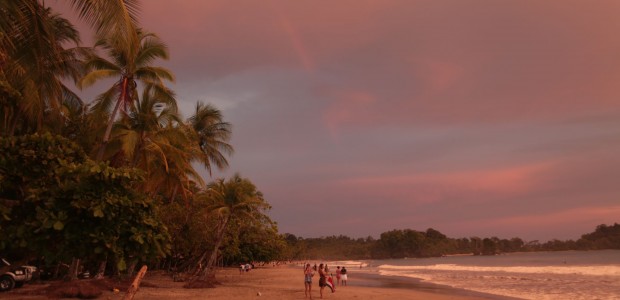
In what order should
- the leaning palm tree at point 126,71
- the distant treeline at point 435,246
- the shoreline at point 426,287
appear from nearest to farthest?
the leaning palm tree at point 126,71 → the shoreline at point 426,287 → the distant treeline at point 435,246

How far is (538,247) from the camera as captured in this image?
188m

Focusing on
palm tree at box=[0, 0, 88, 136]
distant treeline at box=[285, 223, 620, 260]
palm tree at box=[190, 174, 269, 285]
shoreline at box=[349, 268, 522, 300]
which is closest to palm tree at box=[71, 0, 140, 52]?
palm tree at box=[0, 0, 88, 136]

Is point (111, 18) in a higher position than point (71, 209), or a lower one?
higher

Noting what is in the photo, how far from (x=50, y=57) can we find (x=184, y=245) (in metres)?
19.3

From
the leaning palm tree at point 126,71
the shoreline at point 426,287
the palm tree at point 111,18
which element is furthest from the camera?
the shoreline at point 426,287

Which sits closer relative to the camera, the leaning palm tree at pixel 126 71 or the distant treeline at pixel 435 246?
the leaning palm tree at pixel 126 71

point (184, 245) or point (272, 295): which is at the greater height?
point (184, 245)

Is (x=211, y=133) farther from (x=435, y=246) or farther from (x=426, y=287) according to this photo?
(x=435, y=246)

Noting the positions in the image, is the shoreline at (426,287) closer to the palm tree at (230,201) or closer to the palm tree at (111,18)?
the palm tree at (230,201)

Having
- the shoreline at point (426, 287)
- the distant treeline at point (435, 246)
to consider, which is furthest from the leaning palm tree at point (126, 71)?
the distant treeline at point (435, 246)

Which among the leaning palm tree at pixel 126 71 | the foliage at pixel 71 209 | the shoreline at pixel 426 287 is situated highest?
the leaning palm tree at pixel 126 71

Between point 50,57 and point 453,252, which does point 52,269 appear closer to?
point 50,57

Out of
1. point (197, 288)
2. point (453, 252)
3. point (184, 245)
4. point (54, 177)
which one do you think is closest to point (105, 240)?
point (54, 177)

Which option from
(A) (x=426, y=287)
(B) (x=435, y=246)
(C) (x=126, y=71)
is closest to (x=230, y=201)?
(C) (x=126, y=71)
